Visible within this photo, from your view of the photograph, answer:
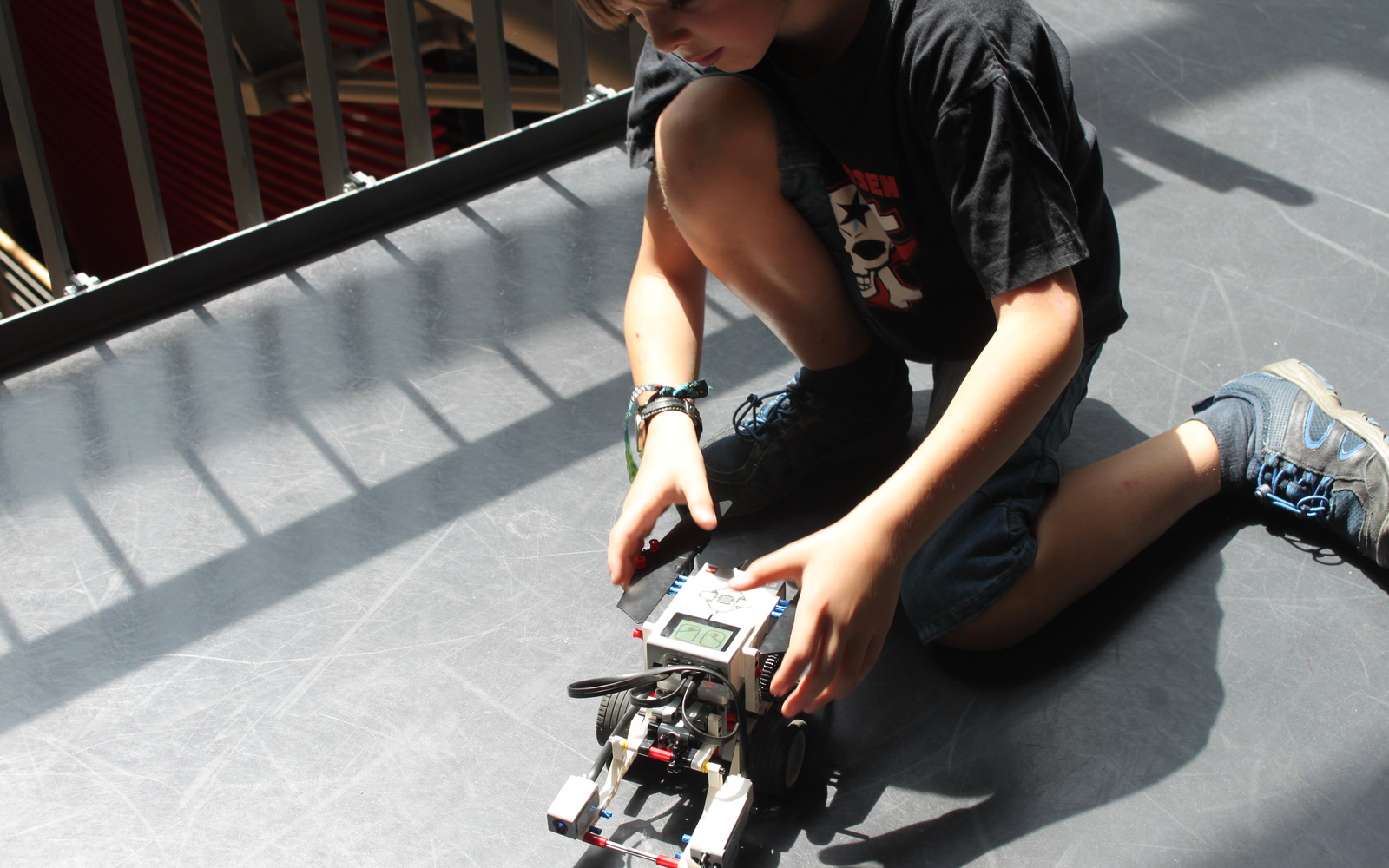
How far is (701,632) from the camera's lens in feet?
3.49

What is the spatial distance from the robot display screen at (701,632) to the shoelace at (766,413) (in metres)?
0.41

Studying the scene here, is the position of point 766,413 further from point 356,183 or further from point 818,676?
point 356,183

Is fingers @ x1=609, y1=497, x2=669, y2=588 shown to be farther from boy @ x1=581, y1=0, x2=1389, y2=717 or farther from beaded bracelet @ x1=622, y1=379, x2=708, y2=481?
beaded bracelet @ x1=622, y1=379, x2=708, y2=481

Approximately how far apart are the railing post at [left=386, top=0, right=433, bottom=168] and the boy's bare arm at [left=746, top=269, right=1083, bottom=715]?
137 centimetres

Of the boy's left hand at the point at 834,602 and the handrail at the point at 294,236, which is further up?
the boy's left hand at the point at 834,602

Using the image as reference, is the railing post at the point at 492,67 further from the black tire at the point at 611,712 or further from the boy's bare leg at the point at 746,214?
the black tire at the point at 611,712

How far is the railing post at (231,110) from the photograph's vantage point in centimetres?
191

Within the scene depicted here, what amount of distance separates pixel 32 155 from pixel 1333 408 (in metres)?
1.88

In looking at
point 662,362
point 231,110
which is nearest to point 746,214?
point 662,362

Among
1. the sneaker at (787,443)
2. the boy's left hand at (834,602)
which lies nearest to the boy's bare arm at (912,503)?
the boy's left hand at (834,602)

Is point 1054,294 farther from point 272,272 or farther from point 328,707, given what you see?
point 272,272

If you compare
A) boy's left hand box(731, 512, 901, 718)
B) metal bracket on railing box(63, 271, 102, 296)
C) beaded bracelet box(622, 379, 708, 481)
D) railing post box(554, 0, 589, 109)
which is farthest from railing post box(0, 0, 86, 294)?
boy's left hand box(731, 512, 901, 718)

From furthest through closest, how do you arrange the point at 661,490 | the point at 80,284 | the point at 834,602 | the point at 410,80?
the point at 410,80 < the point at 80,284 < the point at 661,490 < the point at 834,602

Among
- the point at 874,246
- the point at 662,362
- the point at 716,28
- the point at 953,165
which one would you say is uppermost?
the point at 716,28
